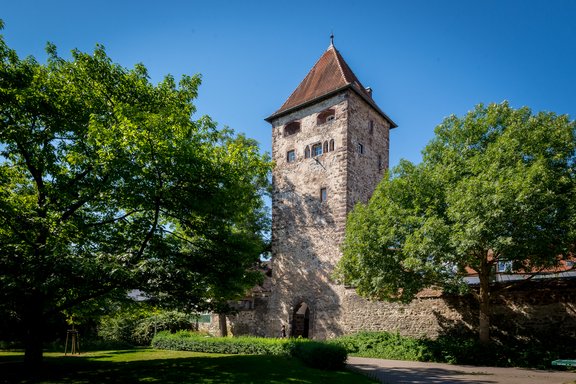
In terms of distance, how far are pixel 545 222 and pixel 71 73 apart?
16.5 m

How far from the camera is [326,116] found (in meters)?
27.5

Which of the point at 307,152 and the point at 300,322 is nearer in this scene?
the point at 300,322

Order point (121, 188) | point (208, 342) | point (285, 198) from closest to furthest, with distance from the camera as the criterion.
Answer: point (121, 188)
point (208, 342)
point (285, 198)

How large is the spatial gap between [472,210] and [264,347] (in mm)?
10299

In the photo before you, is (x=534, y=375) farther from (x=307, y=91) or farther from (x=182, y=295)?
(x=307, y=91)

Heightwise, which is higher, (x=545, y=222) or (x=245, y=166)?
(x=245, y=166)

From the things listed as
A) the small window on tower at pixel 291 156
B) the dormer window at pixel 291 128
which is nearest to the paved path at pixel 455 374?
the small window on tower at pixel 291 156

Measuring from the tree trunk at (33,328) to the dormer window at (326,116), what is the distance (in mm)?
20364

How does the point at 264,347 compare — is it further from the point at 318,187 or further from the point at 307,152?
the point at 307,152

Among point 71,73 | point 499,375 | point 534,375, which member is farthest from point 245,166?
point 534,375

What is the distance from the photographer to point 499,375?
473 inches

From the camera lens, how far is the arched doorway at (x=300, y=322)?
25469mm

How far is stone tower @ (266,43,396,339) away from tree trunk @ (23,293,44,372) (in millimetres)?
15682

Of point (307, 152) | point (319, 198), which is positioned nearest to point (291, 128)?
point (307, 152)
